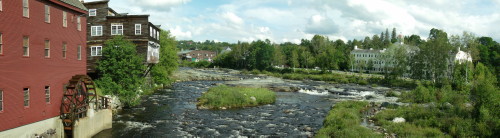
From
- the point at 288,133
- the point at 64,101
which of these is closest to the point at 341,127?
the point at 288,133

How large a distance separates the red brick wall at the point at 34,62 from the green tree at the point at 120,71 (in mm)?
6970

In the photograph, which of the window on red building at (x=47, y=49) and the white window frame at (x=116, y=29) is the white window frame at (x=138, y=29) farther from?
the window on red building at (x=47, y=49)

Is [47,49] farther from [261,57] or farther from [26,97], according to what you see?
[261,57]

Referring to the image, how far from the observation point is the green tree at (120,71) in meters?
30.9

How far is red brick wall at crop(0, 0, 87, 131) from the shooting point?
54.7ft

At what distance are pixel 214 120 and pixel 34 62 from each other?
14.7 meters

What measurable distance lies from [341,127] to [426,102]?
21.1m

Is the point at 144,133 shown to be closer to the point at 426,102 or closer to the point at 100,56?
the point at 100,56

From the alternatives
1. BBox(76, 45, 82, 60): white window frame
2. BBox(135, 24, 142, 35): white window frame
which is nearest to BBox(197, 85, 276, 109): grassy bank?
BBox(135, 24, 142, 35): white window frame

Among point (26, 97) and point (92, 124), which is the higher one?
point (26, 97)

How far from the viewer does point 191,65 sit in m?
142

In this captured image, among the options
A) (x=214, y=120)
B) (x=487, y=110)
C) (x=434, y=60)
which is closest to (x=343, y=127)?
(x=487, y=110)

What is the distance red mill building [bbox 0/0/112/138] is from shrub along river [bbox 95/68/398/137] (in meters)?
4.67

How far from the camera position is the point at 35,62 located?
19.0 m
